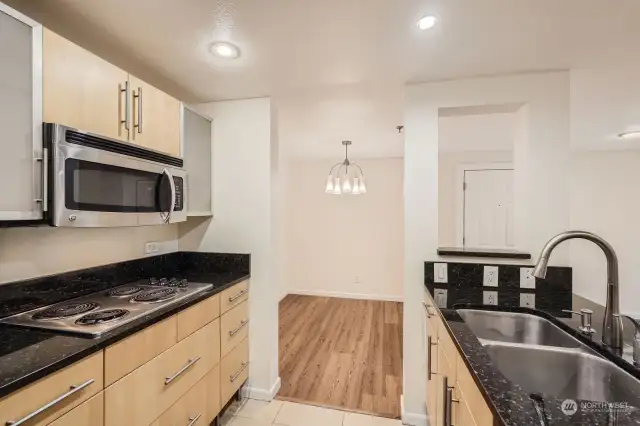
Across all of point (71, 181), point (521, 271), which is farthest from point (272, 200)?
point (521, 271)

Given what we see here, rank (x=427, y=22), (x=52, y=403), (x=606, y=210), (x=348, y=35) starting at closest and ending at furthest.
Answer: (x=52, y=403)
(x=427, y=22)
(x=348, y=35)
(x=606, y=210)

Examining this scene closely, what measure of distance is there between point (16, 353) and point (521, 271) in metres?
2.39

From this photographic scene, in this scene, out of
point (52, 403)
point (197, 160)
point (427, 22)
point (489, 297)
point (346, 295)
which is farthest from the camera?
point (346, 295)

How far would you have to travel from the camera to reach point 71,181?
1196mm

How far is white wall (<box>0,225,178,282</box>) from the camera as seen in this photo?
133cm

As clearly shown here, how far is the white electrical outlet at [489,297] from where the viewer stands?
5.19ft

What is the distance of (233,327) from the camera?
6.53 ft

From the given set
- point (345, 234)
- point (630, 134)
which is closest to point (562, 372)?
point (630, 134)

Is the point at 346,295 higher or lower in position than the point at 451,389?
lower

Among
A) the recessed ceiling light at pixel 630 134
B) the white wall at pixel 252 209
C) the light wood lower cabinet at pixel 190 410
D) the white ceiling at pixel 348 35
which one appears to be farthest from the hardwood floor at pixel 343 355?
the recessed ceiling light at pixel 630 134

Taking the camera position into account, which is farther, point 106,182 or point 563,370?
point 106,182

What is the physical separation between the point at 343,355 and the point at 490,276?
167 centimetres

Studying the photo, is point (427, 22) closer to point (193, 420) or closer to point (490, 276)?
point (490, 276)

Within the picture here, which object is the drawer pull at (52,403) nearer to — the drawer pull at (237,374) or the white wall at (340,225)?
the drawer pull at (237,374)
